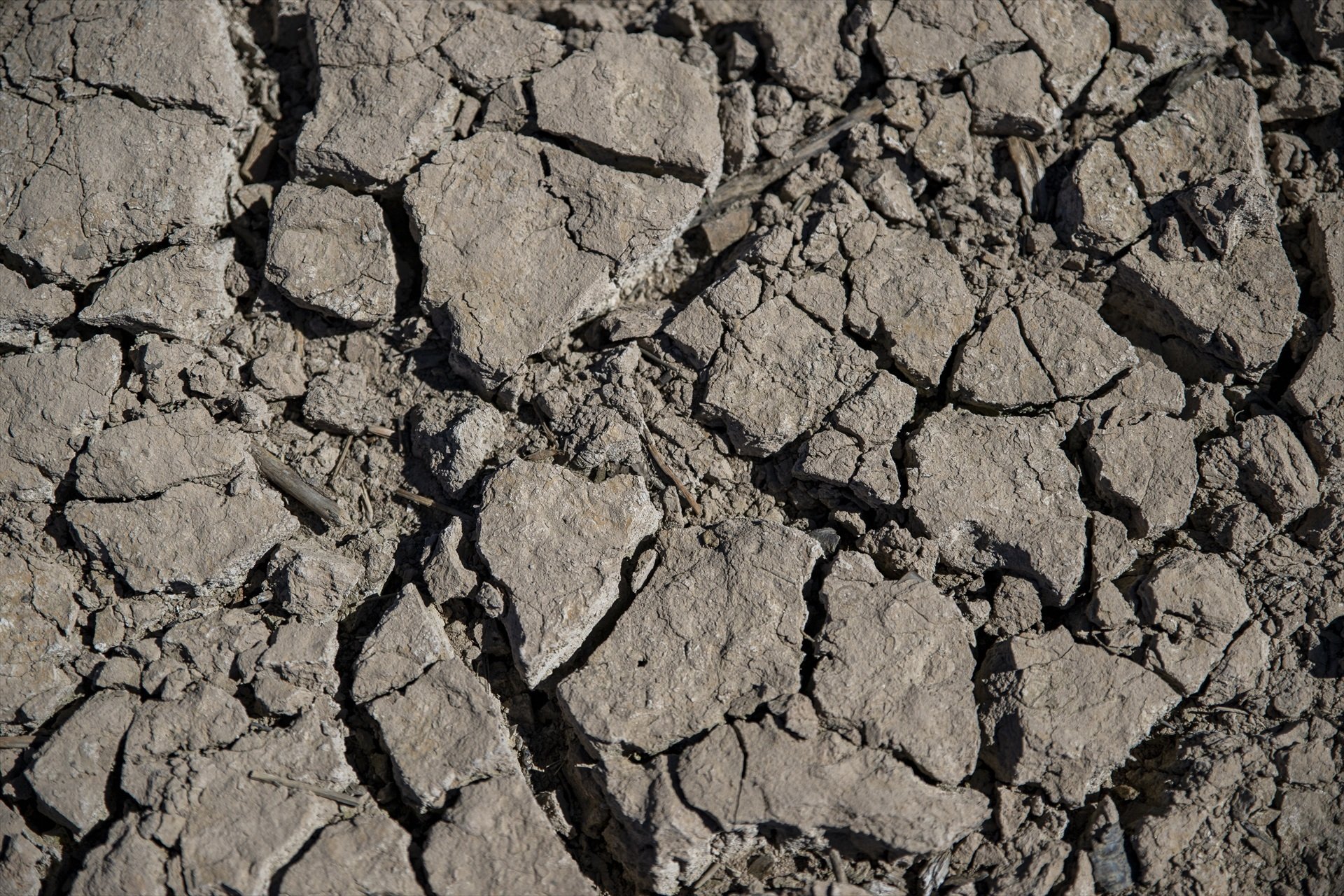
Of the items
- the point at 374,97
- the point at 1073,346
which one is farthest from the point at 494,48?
the point at 1073,346

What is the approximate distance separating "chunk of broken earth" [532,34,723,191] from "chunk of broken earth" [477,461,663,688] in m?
0.96

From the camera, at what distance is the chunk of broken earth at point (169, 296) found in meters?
2.46

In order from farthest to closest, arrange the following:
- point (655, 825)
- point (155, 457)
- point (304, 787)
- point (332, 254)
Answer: point (332, 254), point (155, 457), point (304, 787), point (655, 825)

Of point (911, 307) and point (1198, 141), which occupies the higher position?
point (1198, 141)

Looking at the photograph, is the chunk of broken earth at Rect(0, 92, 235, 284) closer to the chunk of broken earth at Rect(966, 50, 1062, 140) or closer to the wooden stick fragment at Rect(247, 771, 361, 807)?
the wooden stick fragment at Rect(247, 771, 361, 807)

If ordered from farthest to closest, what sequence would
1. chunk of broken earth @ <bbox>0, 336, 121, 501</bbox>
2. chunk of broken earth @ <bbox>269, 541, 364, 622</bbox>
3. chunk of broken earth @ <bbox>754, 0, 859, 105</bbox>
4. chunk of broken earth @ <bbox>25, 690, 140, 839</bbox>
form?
chunk of broken earth @ <bbox>754, 0, 859, 105</bbox>
chunk of broken earth @ <bbox>0, 336, 121, 501</bbox>
chunk of broken earth @ <bbox>269, 541, 364, 622</bbox>
chunk of broken earth @ <bbox>25, 690, 140, 839</bbox>

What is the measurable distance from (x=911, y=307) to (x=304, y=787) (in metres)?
2.06

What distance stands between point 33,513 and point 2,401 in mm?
336

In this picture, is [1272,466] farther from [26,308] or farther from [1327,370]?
[26,308]

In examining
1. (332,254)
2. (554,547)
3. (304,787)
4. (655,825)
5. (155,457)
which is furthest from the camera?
(332,254)

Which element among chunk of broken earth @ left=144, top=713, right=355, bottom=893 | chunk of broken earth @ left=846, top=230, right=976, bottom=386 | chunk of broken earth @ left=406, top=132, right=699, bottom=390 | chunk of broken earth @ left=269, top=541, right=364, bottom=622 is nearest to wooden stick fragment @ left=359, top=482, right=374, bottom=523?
chunk of broken earth @ left=269, top=541, right=364, bottom=622

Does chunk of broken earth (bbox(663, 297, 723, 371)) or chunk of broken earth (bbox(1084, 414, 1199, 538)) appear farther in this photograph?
chunk of broken earth (bbox(663, 297, 723, 371))

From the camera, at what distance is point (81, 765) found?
221 cm

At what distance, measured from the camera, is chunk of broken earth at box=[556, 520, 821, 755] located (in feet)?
7.10
